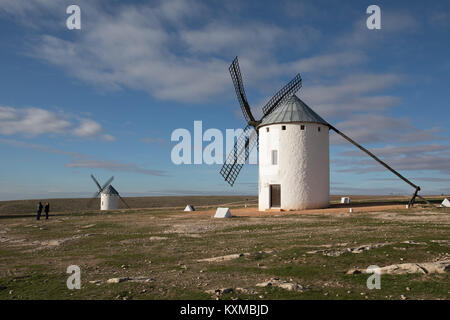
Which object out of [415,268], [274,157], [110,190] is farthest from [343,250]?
[110,190]

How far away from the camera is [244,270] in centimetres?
943

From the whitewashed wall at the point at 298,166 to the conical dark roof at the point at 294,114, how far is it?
1.46 feet

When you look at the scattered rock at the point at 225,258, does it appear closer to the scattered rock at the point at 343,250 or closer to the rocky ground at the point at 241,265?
the rocky ground at the point at 241,265

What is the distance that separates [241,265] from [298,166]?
20836 millimetres

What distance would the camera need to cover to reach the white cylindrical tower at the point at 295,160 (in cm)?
2981

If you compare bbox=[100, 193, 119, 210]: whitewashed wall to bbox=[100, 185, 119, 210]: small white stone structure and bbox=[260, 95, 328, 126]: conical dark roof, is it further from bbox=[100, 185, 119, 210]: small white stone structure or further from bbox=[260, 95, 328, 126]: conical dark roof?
bbox=[260, 95, 328, 126]: conical dark roof

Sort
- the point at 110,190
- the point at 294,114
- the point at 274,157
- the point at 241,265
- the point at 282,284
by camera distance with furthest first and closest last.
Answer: the point at 110,190 → the point at 274,157 → the point at 294,114 → the point at 241,265 → the point at 282,284

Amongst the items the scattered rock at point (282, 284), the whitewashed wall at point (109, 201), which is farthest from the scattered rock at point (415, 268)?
the whitewashed wall at point (109, 201)

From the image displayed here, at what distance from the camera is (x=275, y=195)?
3278cm

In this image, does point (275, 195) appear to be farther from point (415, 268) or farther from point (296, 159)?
point (415, 268)

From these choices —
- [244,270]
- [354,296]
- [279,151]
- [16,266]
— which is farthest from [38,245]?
[279,151]
